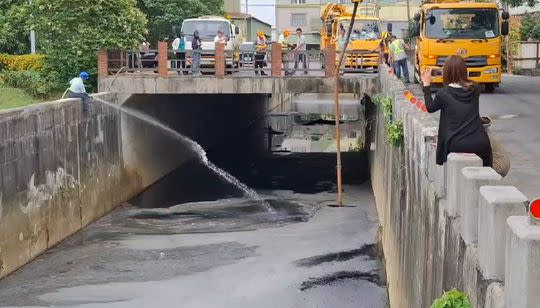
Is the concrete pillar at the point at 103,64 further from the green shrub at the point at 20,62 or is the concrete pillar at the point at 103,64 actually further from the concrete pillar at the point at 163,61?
the green shrub at the point at 20,62

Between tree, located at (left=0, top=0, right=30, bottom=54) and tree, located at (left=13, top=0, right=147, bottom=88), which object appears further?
tree, located at (left=0, top=0, right=30, bottom=54)

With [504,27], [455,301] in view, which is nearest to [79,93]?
[504,27]

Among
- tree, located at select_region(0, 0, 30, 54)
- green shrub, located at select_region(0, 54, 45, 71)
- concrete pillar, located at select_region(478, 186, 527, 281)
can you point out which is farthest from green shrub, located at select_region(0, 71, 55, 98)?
concrete pillar, located at select_region(478, 186, 527, 281)

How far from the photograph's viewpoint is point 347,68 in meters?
27.7

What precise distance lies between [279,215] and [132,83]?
6.49 m

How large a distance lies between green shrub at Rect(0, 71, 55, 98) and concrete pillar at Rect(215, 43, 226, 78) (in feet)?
18.0

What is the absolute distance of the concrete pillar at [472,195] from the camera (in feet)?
18.5

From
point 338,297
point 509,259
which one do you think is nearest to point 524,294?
point 509,259

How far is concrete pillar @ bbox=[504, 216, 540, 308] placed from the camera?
4039 millimetres

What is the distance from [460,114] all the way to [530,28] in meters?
47.1

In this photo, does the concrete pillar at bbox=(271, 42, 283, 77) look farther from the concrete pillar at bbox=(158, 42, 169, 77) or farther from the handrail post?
the concrete pillar at bbox=(158, 42, 169, 77)

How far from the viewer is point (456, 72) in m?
6.88

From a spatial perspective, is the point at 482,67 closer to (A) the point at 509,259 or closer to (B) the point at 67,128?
(B) the point at 67,128

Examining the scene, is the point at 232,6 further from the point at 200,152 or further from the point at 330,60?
the point at 330,60
